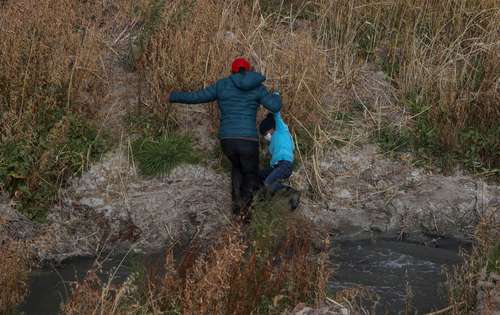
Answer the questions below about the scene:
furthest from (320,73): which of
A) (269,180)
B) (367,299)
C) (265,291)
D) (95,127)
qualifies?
(265,291)

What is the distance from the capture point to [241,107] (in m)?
8.80

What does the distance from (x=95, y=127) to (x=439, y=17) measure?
463 centimetres

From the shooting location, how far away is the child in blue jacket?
29.2 feet

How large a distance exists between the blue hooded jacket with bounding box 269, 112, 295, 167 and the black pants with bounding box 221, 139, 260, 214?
192mm

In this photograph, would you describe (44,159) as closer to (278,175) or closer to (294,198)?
(278,175)

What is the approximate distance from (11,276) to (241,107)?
3.31m

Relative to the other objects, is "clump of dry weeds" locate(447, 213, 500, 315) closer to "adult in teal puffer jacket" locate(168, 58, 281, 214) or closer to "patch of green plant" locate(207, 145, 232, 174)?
"adult in teal puffer jacket" locate(168, 58, 281, 214)

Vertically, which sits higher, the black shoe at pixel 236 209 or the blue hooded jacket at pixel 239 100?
the blue hooded jacket at pixel 239 100

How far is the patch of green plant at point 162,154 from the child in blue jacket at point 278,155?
0.97 metres

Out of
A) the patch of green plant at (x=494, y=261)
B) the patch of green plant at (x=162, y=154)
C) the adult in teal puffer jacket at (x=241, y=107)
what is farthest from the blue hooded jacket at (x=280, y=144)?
the patch of green plant at (x=494, y=261)

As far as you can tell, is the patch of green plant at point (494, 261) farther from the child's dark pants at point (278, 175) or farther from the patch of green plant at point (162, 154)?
the patch of green plant at point (162, 154)

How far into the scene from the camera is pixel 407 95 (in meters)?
10.7

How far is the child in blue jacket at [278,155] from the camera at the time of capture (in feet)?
29.2

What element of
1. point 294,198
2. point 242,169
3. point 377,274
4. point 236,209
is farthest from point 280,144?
point 377,274
